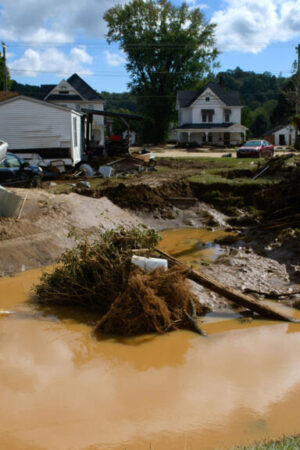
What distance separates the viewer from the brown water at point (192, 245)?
12195 mm

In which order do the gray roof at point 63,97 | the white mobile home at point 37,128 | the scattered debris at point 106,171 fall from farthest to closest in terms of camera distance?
1. the gray roof at point 63,97
2. the white mobile home at point 37,128
3. the scattered debris at point 106,171

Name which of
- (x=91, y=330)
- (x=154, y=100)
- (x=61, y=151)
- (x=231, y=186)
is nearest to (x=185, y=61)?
(x=154, y=100)

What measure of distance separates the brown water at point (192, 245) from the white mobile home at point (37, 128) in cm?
1195

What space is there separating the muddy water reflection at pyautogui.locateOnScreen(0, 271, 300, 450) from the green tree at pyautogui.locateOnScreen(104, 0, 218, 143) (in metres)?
55.3

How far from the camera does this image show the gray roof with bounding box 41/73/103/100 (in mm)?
52094

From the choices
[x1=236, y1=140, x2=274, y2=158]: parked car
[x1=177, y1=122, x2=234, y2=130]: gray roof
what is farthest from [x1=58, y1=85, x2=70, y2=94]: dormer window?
[x1=236, y1=140, x2=274, y2=158]: parked car

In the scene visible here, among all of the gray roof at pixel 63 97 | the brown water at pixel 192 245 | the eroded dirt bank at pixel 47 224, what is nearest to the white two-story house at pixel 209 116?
the gray roof at pixel 63 97

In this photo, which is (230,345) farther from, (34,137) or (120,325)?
(34,137)

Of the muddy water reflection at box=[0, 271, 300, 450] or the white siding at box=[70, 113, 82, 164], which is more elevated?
the white siding at box=[70, 113, 82, 164]

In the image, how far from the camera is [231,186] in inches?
734

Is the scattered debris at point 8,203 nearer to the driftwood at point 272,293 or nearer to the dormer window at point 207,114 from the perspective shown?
the driftwood at point 272,293

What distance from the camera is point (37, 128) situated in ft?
82.9

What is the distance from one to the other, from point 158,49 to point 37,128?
1617 inches

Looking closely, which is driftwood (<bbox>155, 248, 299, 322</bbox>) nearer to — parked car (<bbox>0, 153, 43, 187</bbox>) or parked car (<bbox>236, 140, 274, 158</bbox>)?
parked car (<bbox>0, 153, 43, 187</bbox>)
